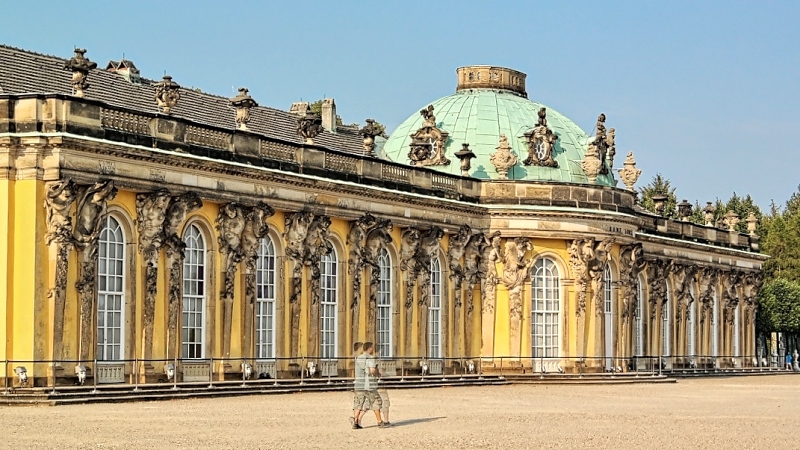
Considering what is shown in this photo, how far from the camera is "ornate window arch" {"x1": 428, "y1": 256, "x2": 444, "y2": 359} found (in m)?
51.4

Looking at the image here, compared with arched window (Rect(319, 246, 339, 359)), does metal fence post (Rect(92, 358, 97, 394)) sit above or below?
below

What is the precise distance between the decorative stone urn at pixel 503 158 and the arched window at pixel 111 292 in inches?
758

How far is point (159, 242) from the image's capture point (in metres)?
38.4

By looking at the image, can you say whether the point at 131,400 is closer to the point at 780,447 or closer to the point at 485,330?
the point at 780,447

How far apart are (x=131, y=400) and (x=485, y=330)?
21256mm

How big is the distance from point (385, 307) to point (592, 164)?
1063cm

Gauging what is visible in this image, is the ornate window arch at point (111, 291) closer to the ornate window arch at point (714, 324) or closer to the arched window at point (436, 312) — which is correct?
the arched window at point (436, 312)

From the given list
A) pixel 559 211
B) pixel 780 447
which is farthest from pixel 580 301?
pixel 780 447

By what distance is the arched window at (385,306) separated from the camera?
160ft

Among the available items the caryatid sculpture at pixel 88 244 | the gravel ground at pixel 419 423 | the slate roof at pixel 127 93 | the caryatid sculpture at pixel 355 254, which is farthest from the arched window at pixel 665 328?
the caryatid sculpture at pixel 88 244

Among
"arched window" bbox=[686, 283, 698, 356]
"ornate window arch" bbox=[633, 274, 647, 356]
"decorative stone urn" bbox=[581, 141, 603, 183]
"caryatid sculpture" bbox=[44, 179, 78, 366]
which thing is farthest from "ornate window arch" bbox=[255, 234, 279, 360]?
"arched window" bbox=[686, 283, 698, 356]

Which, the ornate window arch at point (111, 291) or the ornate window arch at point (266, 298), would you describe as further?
the ornate window arch at point (266, 298)

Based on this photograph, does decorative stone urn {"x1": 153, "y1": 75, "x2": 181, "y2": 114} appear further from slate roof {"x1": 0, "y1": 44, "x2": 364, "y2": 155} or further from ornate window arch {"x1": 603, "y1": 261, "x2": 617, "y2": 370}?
ornate window arch {"x1": 603, "y1": 261, "x2": 617, "y2": 370}

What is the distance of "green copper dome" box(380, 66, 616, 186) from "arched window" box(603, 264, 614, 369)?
3.34 metres
